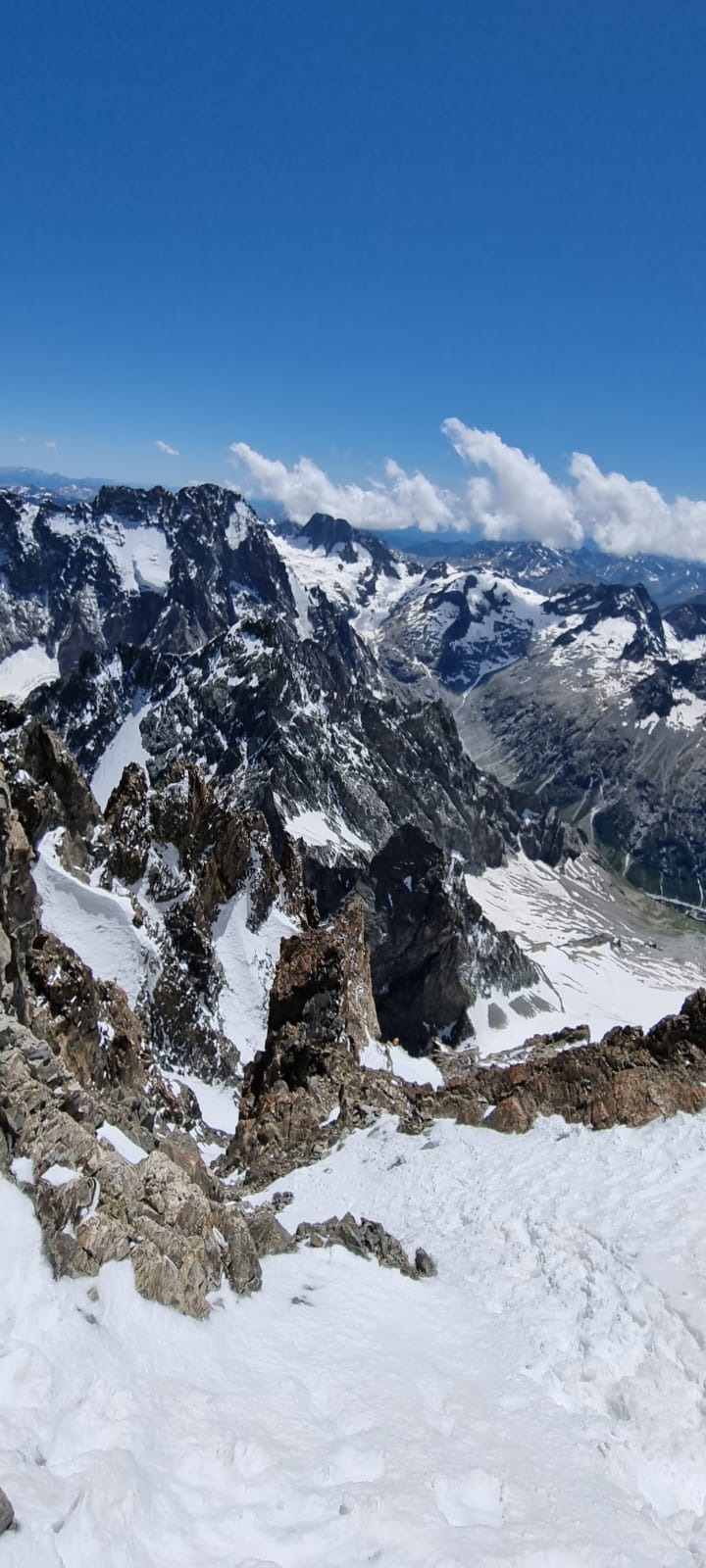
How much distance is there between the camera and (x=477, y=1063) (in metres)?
62.9

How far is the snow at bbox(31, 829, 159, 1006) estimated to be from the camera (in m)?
47.5

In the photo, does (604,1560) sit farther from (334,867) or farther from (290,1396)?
(334,867)

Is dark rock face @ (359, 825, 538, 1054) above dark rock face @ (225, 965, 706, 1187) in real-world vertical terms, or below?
below

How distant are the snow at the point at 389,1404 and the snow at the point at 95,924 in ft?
95.1

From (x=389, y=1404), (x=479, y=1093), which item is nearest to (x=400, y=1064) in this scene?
(x=479, y=1093)

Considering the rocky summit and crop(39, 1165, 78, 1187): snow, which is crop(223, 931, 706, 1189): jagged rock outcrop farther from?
crop(39, 1165, 78, 1187): snow

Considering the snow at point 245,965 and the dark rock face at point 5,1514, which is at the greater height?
the dark rock face at point 5,1514

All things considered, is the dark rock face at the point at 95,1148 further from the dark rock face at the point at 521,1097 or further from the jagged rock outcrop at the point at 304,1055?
the dark rock face at the point at 521,1097

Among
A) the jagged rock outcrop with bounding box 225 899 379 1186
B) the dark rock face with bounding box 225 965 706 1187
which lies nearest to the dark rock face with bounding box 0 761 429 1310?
the jagged rock outcrop with bounding box 225 899 379 1186

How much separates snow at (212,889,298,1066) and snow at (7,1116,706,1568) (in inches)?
1383

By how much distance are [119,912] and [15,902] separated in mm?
18920

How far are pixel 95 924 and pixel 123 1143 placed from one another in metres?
24.1

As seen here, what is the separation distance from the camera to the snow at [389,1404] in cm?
1167

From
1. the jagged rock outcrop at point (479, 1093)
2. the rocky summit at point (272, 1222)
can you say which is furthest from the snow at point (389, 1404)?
the jagged rock outcrop at point (479, 1093)
